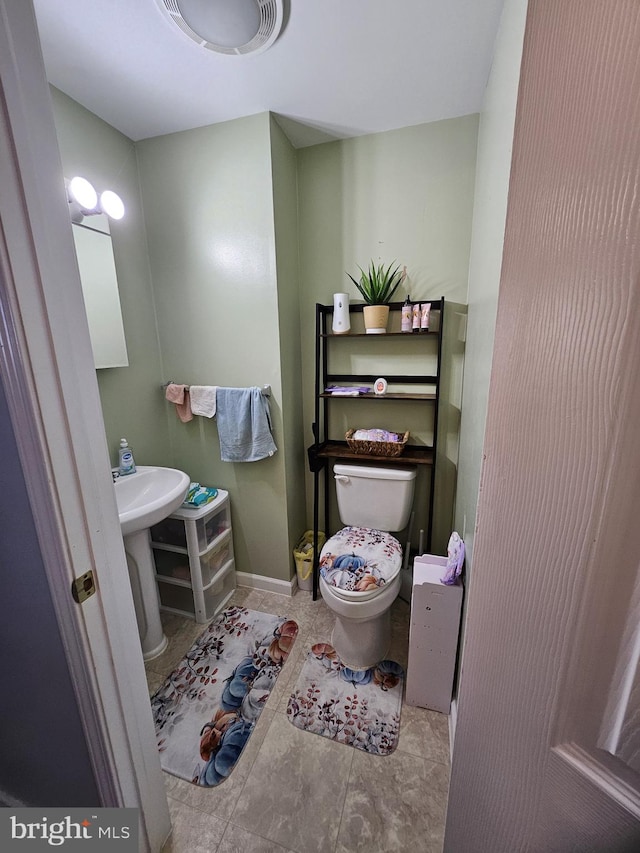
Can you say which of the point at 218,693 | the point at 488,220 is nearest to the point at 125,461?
the point at 218,693

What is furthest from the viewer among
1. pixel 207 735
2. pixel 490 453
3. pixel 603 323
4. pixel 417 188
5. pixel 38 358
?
pixel 417 188

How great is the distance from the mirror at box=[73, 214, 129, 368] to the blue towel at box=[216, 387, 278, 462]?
0.52m

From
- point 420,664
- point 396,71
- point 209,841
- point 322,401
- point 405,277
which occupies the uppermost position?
point 396,71

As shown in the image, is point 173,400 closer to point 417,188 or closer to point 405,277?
point 405,277

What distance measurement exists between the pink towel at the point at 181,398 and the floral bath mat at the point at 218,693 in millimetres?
1144

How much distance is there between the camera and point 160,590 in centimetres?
185

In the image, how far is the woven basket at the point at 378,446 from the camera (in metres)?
1.65

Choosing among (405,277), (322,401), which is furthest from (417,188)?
(322,401)

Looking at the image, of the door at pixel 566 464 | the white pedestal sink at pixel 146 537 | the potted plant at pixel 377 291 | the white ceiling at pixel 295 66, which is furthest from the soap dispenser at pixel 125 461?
the door at pixel 566 464

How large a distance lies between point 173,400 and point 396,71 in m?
1.77

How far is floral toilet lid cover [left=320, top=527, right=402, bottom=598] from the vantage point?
1324mm

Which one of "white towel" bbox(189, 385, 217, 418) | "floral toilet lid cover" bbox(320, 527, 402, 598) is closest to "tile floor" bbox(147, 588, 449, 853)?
"floral toilet lid cover" bbox(320, 527, 402, 598)

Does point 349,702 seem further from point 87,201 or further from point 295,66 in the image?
point 295,66

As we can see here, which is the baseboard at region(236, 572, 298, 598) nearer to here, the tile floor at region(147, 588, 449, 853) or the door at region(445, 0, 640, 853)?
the tile floor at region(147, 588, 449, 853)
